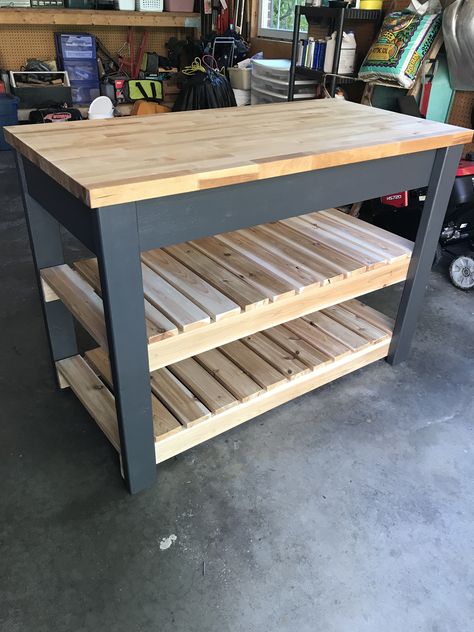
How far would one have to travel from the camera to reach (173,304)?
155cm

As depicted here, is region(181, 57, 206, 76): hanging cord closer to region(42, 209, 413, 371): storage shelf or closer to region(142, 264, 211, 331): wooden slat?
region(42, 209, 413, 371): storage shelf

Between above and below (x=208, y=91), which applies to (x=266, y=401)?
below

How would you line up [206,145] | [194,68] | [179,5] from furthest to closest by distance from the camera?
[179,5] → [194,68] → [206,145]

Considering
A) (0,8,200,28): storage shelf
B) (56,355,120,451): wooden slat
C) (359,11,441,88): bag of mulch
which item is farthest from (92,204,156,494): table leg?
(0,8,200,28): storage shelf

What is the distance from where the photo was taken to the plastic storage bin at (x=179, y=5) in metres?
5.94

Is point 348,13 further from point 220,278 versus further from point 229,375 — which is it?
point 229,375

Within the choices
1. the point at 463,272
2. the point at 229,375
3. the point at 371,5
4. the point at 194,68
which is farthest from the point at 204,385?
the point at 194,68

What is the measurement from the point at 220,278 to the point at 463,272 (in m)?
1.62

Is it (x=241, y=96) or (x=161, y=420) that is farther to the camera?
(x=241, y=96)

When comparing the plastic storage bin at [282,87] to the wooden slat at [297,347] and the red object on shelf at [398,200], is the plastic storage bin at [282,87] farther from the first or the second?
the wooden slat at [297,347]

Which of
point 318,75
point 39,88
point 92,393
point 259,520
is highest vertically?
point 318,75

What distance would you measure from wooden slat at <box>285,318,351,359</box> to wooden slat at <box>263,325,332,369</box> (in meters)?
0.02

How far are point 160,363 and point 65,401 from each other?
0.70 m

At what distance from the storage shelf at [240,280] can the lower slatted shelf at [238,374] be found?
228 mm
